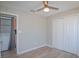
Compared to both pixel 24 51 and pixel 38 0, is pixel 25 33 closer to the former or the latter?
pixel 24 51

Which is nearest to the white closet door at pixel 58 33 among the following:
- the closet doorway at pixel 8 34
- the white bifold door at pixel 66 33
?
the white bifold door at pixel 66 33

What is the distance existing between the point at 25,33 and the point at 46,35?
1.64 metres

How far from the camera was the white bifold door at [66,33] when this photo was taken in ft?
13.6

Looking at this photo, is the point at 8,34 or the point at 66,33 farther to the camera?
the point at 8,34

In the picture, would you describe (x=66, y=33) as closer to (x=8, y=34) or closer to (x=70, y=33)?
(x=70, y=33)

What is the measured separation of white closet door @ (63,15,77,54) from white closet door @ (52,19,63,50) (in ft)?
0.89

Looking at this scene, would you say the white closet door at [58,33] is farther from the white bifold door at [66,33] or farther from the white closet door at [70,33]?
the white closet door at [70,33]

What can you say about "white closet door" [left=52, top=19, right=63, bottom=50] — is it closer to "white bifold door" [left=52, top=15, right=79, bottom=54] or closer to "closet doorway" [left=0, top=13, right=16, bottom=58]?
"white bifold door" [left=52, top=15, right=79, bottom=54]

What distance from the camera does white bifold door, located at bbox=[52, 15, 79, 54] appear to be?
4148mm

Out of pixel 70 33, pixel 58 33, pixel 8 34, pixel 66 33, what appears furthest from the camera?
pixel 58 33

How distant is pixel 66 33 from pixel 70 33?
0.74 feet

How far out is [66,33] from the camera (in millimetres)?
4539

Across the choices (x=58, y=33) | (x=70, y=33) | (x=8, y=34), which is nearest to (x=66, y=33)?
(x=70, y=33)

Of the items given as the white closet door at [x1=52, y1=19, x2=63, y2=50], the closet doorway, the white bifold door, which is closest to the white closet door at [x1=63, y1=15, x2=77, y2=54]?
the white bifold door
